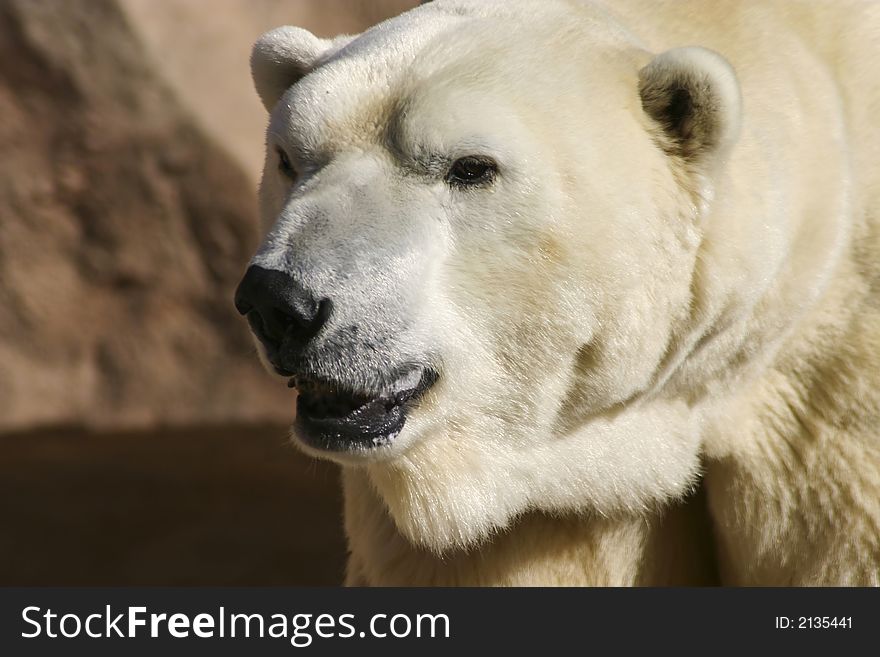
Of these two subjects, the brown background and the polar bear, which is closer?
the polar bear

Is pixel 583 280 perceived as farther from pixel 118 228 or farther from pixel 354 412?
pixel 118 228

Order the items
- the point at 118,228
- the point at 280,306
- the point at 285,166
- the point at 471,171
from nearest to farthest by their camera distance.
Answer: the point at 280,306 < the point at 471,171 < the point at 285,166 < the point at 118,228

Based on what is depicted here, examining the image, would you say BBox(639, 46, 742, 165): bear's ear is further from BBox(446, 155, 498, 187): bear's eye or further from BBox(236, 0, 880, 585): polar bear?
BBox(446, 155, 498, 187): bear's eye

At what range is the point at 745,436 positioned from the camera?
182cm

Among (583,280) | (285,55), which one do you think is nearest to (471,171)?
(583,280)

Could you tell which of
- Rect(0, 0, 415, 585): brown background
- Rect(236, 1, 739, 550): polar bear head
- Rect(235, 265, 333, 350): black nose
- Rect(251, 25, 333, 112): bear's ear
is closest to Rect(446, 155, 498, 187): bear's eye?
Rect(236, 1, 739, 550): polar bear head

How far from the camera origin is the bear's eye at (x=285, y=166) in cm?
163

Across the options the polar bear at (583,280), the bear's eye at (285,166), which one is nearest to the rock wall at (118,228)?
the polar bear at (583,280)

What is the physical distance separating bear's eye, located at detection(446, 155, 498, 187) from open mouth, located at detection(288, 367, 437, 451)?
25cm

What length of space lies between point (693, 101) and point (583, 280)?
28cm

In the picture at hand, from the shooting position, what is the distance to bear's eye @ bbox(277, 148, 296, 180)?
163 cm

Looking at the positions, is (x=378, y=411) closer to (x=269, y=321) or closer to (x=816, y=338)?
(x=269, y=321)

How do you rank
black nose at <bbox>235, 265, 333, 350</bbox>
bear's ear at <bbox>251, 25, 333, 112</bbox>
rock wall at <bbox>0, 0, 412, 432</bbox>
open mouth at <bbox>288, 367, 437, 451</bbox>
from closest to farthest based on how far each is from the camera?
black nose at <bbox>235, 265, 333, 350</bbox> → open mouth at <bbox>288, 367, 437, 451</bbox> → bear's ear at <bbox>251, 25, 333, 112</bbox> → rock wall at <bbox>0, 0, 412, 432</bbox>

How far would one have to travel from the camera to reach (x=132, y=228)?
3682mm
